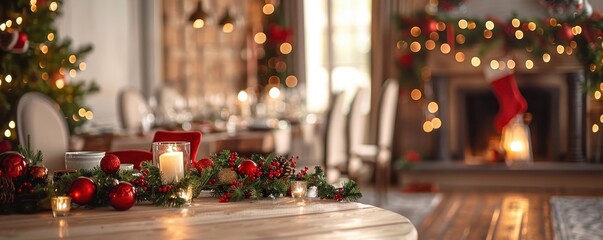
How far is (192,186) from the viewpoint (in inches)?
96.3

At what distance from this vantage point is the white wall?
7543mm

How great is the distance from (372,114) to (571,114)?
1782mm

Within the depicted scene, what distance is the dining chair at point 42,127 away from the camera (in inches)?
164

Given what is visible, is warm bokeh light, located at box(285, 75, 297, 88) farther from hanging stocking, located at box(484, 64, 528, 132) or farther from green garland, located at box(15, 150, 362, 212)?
green garland, located at box(15, 150, 362, 212)

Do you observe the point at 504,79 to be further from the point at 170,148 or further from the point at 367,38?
the point at 170,148

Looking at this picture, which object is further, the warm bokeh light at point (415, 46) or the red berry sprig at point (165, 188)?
the warm bokeh light at point (415, 46)

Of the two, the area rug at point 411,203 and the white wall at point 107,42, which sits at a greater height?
the white wall at point 107,42

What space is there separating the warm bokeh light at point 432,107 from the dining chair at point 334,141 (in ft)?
6.92

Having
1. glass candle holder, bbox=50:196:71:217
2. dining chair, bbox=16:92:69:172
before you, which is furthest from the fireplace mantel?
glass candle holder, bbox=50:196:71:217

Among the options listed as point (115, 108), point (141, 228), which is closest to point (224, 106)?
point (115, 108)

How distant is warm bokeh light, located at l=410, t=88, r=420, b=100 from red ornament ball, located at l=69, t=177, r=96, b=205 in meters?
6.16

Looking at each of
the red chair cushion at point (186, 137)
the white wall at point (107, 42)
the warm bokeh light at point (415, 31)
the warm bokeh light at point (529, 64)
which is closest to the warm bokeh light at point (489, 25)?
the warm bokeh light at point (529, 64)

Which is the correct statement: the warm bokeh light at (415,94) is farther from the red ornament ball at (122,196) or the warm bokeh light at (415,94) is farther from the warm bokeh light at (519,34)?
the red ornament ball at (122,196)

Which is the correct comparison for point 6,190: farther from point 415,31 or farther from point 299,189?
point 415,31
